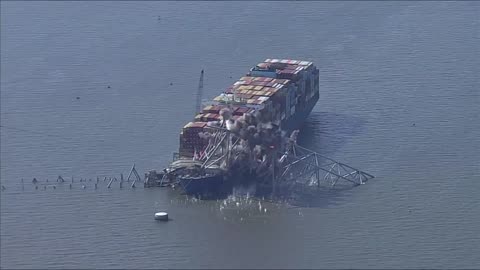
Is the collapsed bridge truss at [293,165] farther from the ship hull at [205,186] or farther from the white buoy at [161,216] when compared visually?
the white buoy at [161,216]

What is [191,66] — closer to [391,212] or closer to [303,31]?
[303,31]

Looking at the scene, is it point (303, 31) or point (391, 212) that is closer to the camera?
point (391, 212)

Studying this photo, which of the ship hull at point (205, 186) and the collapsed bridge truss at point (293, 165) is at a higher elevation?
the collapsed bridge truss at point (293, 165)

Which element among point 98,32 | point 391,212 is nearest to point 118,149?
point 391,212

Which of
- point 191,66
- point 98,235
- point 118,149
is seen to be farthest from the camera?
point 191,66

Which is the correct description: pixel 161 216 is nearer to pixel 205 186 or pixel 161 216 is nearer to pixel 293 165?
pixel 205 186

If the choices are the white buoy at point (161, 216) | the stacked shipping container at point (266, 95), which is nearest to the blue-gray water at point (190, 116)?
the white buoy at point (161, 216)

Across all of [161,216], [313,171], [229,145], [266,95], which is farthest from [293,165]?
[161,216]

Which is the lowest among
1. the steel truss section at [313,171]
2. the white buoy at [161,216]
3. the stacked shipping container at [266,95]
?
the white buoy at [161,216]

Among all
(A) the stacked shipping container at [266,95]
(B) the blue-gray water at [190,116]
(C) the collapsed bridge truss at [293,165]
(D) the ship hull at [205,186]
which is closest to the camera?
(B) the blue-gray water at [190,116]
